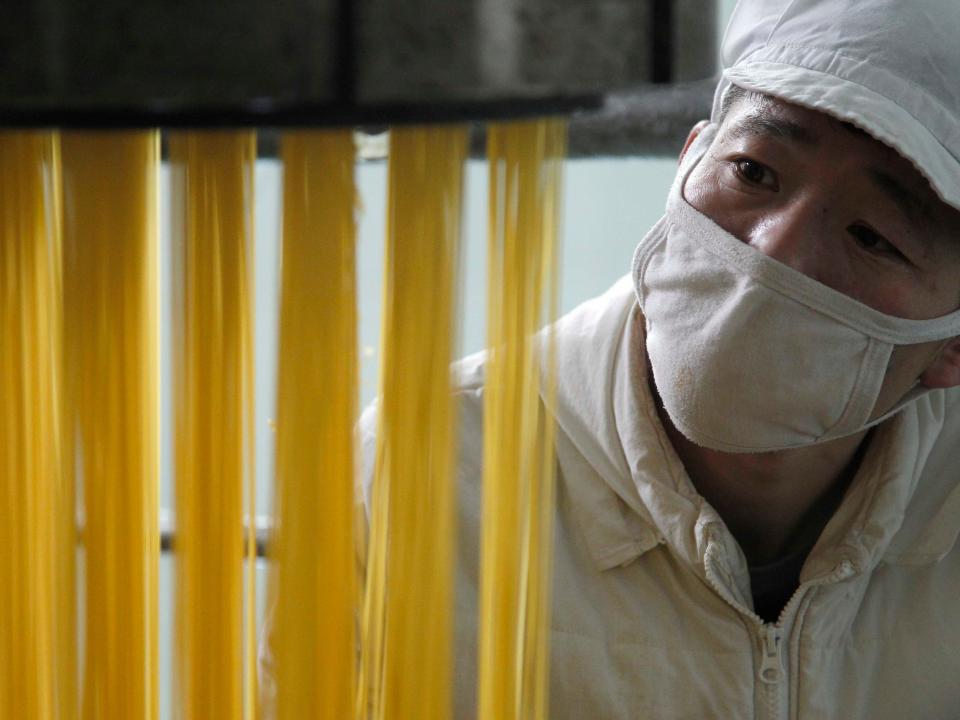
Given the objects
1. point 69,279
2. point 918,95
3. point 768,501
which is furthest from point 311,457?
point 768,501

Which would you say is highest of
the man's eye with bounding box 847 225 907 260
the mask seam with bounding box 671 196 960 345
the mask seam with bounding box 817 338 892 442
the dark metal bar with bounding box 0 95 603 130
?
the dark metal bar with bounding box 0 95 603 130

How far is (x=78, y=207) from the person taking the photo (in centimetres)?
57

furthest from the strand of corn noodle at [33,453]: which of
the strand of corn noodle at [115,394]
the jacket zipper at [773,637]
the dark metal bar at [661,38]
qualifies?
the jacket zipper at [773,637]

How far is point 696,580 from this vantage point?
1.27 m

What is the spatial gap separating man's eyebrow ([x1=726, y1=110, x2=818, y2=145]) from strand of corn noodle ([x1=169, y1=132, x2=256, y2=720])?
2.14 feet

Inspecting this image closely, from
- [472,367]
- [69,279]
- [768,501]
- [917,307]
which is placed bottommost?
[768,501]

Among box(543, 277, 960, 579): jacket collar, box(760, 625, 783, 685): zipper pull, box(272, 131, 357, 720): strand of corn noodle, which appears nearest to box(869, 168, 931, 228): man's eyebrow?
box(543, 277, 960, 579): jacket collar

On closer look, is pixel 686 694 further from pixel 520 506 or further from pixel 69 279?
pixel 69 279

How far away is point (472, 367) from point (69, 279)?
81 cm

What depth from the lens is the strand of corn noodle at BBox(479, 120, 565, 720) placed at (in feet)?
1.90

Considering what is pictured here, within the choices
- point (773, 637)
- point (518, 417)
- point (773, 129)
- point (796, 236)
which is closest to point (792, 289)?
point (796, 236)

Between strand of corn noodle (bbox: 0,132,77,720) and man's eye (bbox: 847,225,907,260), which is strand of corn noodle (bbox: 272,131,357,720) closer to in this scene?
strand of corn noodle (bbox: 0,132,77,720)

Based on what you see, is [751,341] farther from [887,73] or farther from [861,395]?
[887,73]

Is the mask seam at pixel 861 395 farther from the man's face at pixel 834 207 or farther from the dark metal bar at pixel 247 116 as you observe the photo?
the dark metal bar at pixel 247 116
